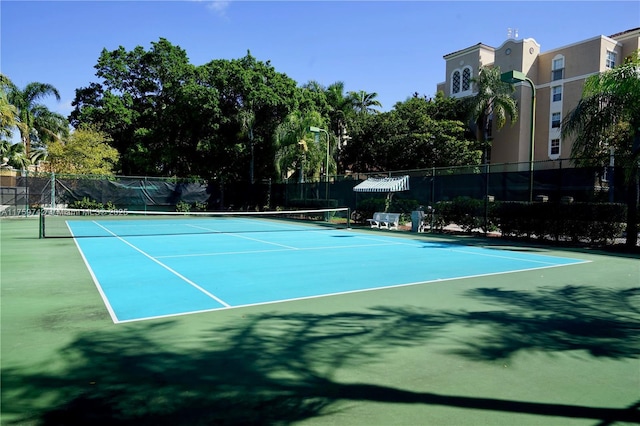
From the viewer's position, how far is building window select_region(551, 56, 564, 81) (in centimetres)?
3547

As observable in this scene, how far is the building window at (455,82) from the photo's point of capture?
1653 inches

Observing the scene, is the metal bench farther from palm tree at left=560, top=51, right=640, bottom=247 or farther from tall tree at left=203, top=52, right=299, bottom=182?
tall tree at left=203, top=52, right=299, bottom=182

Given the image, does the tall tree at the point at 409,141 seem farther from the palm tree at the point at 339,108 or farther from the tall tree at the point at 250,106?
the tall tree at the point at 250,106

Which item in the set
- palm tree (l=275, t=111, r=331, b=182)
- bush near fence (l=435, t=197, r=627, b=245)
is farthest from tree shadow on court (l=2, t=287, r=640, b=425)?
palm tree (l=275, t=111, r=331, b=182)

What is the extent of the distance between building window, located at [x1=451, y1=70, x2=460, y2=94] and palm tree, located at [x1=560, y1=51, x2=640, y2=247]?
29020 mm

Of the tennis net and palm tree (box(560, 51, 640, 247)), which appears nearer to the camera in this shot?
palm tree (box(560, 51, 640, 247))

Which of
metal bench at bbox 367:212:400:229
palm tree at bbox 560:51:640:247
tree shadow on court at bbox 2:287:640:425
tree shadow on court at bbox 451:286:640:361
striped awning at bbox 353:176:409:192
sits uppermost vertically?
palm tree at bbox 560:51:640:247

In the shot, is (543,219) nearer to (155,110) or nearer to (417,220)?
(417,220)

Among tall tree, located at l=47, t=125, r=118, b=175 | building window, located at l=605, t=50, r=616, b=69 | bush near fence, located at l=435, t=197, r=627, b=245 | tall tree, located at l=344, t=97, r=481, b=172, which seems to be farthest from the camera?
tall tree, located at l=344, t=97, r=481, b=172

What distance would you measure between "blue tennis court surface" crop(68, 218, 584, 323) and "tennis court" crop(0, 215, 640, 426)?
0.07 m

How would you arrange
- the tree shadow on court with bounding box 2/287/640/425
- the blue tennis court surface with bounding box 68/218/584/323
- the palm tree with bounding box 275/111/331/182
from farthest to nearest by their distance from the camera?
the palm tree with bounding box 275/111/331/182 → the blue tennis court surface with bounding box 68/218/584/323 → the tree shadow on court with bounding box 2/287/640/425

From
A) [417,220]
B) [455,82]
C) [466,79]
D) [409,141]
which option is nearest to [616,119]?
[417,220]

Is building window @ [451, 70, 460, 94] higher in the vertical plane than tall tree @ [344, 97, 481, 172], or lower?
higher

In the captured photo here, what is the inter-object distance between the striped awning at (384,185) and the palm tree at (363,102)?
20.3m
